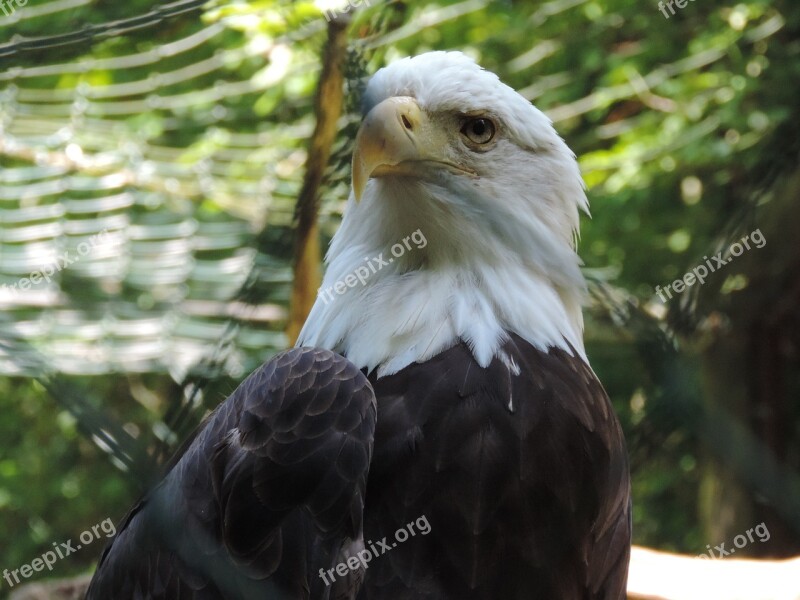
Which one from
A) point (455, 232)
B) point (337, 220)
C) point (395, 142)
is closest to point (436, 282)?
point (455, 232)

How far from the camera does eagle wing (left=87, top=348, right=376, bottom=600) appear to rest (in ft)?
5.94

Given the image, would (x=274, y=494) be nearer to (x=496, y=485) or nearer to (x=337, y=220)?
(x=496, y=485)

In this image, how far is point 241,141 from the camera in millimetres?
5668

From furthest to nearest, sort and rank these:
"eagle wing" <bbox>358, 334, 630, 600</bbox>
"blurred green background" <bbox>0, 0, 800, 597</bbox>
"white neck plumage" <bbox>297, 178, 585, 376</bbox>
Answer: "blurred green background" <bbox>0, 0, 800, 597</bbox>
"white neck plumage" <bbox>297, 178, 585, 376</bbox>
"eagle wing" <bbox>358, 334, 630, 600</bbox>

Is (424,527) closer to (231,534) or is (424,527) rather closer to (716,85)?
(231,534)

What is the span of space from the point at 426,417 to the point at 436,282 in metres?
0.36

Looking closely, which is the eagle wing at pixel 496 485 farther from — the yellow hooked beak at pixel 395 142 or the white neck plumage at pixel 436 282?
the yellow hooked beak at pixel 395 142

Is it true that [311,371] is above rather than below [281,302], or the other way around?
above

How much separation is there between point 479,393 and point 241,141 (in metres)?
3.92

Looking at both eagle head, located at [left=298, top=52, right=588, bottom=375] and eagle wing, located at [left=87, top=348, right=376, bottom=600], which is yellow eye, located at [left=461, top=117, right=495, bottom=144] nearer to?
eagle head, located at [left=298, top=52, right=588, bottom=375]

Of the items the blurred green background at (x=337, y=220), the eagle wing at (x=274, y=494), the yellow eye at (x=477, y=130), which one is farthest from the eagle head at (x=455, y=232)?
the blurred green background at (x=337, y=220)

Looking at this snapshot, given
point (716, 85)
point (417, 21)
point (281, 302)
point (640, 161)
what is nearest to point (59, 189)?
point (281, 302)

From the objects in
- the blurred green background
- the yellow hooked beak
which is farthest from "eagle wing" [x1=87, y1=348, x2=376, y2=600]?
the blurred green background

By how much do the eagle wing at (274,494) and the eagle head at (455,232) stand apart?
237 millimetres
